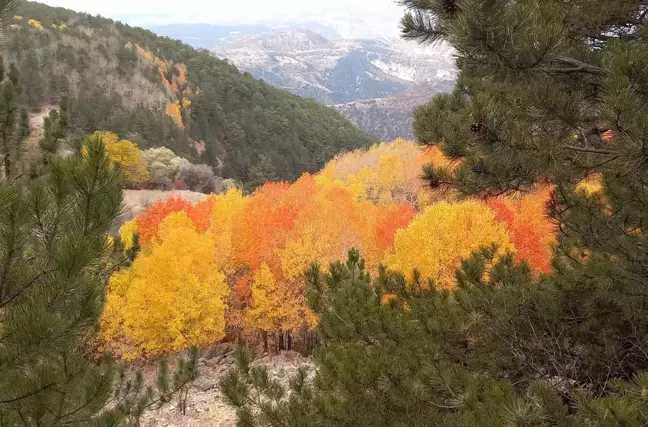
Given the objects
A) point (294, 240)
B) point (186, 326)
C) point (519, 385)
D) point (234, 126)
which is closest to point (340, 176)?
point (294, 240)

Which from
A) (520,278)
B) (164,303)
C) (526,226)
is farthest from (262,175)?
(520,278)

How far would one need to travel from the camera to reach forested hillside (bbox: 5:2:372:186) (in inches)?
3088

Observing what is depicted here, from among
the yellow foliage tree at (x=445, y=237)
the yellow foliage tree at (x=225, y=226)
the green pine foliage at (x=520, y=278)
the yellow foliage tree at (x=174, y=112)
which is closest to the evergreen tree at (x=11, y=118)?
the green pine foliage at (x=520, y=278)

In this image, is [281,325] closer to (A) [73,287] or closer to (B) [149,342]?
(B) [149,342]

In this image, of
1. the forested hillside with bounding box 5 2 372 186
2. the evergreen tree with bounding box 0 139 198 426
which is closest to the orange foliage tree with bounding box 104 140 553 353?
the evergreen tree with bounding box 0 139 198 426

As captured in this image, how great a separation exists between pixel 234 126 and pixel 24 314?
102m

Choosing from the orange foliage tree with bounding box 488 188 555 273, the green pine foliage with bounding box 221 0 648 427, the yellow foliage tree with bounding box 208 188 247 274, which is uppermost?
the green pine foliage with bounding box 221 0 648 427

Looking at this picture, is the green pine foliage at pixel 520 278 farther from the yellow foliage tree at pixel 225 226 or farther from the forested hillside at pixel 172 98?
the forested hillside at pixel 172 98

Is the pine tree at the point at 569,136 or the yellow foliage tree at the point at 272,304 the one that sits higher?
the pine tree at the point at 569,136

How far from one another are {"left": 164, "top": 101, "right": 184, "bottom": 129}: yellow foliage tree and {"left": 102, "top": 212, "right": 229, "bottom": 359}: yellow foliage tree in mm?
80081

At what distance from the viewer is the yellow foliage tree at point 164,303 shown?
16.9 meters

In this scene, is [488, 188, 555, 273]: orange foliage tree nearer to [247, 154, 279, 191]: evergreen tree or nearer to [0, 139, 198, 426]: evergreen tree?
[0, 139, 198, 426]: evergreen tree

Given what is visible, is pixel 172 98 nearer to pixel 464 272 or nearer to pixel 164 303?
pixel 164 303

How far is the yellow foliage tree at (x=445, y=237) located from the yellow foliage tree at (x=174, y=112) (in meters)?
83.4
